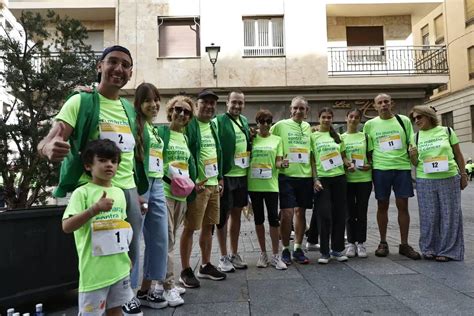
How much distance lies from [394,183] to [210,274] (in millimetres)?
2650

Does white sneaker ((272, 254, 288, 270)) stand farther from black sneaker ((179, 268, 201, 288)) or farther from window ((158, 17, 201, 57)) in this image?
window ((158, 17, 201, 57))

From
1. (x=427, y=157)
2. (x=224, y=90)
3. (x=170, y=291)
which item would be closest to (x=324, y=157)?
(x=427, y=157)

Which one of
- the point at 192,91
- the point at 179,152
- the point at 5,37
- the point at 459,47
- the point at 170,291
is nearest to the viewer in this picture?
the point at 170,291

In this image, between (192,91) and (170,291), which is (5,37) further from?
(192,91)

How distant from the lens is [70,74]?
5.58 meters

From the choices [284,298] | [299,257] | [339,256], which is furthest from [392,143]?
[284,298]

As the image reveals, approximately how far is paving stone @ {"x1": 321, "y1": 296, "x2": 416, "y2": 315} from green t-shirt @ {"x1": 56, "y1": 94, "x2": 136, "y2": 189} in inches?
77.9

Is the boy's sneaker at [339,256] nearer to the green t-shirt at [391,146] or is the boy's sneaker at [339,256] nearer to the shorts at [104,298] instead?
the green t-shirt at [391,146]

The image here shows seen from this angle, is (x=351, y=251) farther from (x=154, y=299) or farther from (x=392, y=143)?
(x=154, y=299)

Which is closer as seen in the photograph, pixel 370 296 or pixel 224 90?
pixel 370 296

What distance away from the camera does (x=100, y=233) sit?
8.70 ft

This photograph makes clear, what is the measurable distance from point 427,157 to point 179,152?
10.5 ft

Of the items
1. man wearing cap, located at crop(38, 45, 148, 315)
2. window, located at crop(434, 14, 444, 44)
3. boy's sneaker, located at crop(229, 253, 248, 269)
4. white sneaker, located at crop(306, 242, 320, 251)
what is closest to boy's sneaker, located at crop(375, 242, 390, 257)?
white sneaker, located at crop(306, 242, 320, 251)

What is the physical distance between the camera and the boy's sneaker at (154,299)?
3.79 metres
